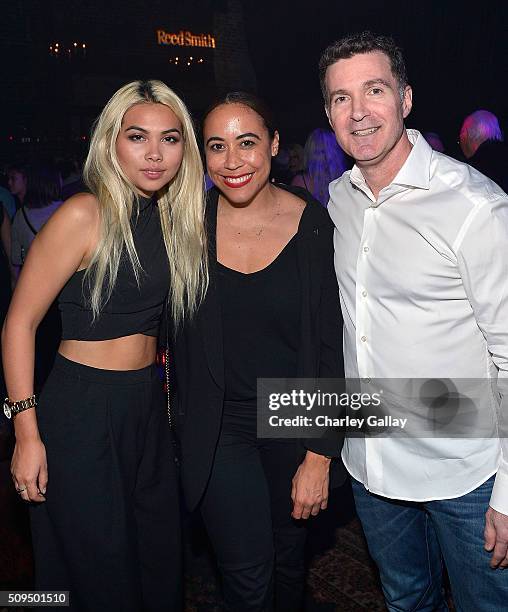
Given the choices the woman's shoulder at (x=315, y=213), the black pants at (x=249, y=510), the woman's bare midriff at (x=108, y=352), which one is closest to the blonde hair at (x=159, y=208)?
the woman's bare midriff at (x=108, y=352)

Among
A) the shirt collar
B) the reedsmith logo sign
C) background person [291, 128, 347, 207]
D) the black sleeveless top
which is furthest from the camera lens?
the reedsmith logo sign

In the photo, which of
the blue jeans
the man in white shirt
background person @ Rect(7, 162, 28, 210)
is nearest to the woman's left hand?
the blue jeans

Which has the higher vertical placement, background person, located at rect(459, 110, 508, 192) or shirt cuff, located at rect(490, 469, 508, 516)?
background person, located at rect(459, 110, 508, 192)

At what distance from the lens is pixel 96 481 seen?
6.31ft

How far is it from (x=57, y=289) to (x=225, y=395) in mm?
680

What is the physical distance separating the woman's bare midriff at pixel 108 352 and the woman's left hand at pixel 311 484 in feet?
2.23

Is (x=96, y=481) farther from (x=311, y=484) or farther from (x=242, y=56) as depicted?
(x=242, y=56)

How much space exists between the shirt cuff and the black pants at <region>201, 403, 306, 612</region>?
0.74m

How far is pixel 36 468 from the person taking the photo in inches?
73.4

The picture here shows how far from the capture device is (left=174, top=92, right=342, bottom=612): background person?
203cm

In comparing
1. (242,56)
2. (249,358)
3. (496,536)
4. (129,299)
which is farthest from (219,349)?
(242,56)

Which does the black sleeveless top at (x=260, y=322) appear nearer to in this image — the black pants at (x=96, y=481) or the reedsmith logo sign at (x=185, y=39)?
the black pants at (x=96, y=481)

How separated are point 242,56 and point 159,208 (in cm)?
1337

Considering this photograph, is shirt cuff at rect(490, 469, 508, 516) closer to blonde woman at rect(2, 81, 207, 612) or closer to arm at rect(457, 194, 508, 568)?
arm at rect(457, 194, 508, 568)
